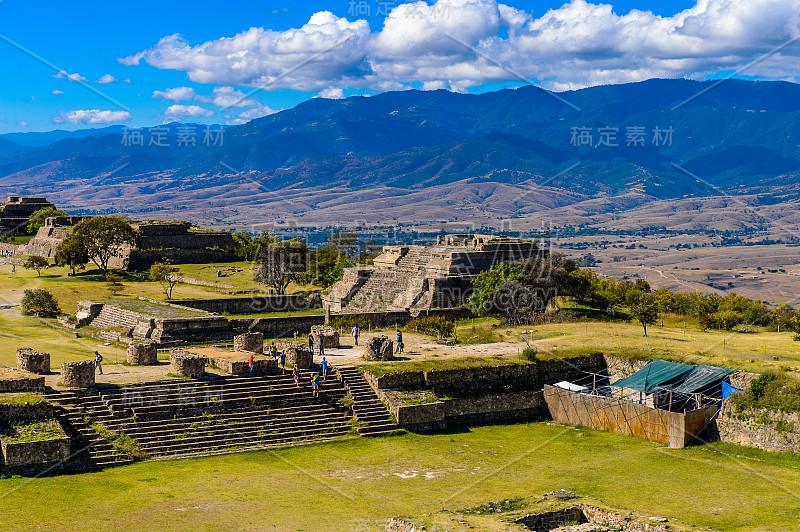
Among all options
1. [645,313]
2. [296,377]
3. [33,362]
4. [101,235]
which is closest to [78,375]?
[33,362]

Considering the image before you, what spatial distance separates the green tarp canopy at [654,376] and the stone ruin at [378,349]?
8431 mm

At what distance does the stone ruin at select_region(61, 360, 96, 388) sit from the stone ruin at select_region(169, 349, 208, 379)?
300 cm

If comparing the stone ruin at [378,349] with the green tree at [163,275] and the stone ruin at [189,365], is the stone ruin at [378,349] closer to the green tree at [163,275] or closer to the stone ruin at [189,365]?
the stone ruin at [189,365]

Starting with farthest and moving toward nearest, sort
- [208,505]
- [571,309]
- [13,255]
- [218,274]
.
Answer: [13,255]
[218,274]
[571,309]
[208,505]

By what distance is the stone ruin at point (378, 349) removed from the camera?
33562 millimetres

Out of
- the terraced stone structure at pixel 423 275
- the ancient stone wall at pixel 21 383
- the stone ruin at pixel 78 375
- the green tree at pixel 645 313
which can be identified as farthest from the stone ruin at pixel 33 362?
the green tree at pixel 645 313

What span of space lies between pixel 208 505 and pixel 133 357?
1242cm

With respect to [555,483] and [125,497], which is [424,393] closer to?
[555,483]

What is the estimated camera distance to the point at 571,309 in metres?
50.0

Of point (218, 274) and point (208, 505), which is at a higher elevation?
point (218, 274)

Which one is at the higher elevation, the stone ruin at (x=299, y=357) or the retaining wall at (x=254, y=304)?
the retaining wall at (x=254, y=304)

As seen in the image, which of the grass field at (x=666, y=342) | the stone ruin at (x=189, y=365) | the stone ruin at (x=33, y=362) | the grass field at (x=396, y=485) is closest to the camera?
the grass field at (x=396, y=485)

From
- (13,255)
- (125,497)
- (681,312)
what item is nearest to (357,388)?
(125,497)

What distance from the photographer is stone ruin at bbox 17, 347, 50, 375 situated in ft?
95.7
